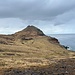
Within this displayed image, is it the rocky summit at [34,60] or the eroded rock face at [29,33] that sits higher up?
the eroded rock face at [29,33]

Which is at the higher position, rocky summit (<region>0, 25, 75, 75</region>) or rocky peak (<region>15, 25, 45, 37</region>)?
rocky peak (<region>15, 25, 45, 37</region>)

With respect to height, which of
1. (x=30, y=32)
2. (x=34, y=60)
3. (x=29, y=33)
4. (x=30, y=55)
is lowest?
(x=34, y=60)

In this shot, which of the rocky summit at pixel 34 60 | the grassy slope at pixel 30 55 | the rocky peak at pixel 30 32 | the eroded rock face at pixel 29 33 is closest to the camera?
the rocky summit at pixel 34 60

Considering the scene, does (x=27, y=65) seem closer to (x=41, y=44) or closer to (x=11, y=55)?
(x=11, y=55)

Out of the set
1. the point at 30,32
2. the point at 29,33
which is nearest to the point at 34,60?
the point at 29,33

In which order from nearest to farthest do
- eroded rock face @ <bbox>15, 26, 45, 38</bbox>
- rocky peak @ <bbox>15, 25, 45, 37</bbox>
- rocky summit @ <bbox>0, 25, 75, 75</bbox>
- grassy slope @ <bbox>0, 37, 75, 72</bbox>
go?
rocky summit @ <bbox>0, 25, 75, 75</bbox> < grassy slope @ <bbox>0, 37, 75, 72</bbox> < eroded rock face @ <bbox>15, 26, 45, 38</bbox> < rocky peak @ <bbox>15, 25, 45, 37</bbox>

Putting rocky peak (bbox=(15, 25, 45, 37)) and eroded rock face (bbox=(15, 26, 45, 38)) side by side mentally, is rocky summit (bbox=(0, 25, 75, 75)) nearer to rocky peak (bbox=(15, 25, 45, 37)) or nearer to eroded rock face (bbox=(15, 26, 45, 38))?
eroded rock face (bbox=(15, 26, 45, 38))

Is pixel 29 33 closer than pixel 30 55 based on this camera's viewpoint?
No

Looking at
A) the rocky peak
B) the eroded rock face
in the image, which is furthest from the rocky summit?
the rocky peak

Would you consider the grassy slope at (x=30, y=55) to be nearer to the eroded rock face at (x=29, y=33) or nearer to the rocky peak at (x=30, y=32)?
the eroded rock face at (x=29, y=33)

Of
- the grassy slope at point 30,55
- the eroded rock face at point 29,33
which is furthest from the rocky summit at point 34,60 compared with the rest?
the eroded rock face at point 29,33

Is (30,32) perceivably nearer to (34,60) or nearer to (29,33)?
(29,33)

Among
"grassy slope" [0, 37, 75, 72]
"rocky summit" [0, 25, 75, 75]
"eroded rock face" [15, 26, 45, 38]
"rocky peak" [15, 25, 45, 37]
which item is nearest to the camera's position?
"rocky summit" [0, 25, 75, 75]

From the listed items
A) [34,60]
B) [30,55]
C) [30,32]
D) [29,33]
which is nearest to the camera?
[34,60]
